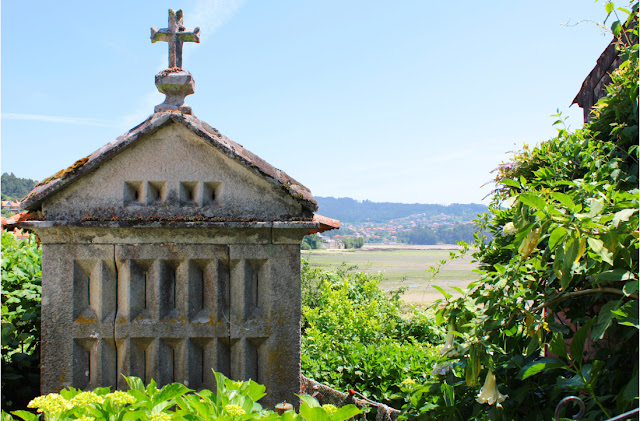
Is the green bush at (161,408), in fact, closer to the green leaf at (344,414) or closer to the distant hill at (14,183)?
the green leaf at (344,414)

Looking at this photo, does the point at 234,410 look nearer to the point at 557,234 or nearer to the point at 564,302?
the point at 557,234

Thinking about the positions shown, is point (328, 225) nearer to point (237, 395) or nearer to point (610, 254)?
point (237, 395)

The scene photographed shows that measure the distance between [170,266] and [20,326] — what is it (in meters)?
Result: 2.04

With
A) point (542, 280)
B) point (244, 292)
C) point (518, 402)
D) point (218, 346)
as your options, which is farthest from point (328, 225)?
point (518, 402)

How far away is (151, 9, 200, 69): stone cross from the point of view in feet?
10.8

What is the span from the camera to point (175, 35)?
10.8ft

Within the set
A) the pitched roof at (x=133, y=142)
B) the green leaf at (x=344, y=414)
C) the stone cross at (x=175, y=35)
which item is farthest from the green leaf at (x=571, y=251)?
the stone cross at (x=175, y=35)

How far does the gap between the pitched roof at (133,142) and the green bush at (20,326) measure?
49.4 inches

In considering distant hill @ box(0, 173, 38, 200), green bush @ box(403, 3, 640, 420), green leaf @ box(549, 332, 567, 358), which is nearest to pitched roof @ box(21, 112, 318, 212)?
green bush @ box(403, 3, 640, 420)

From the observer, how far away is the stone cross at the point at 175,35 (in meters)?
3.29

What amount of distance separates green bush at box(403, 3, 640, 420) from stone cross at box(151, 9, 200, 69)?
7.69 ft

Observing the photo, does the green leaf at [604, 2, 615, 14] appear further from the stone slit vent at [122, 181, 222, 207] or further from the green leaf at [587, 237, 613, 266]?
the stone slit vent at [122, 181, 222, 207]

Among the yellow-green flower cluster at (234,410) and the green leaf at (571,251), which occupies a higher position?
the green leaf at (571,251)

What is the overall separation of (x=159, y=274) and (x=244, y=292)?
0.53 metres
